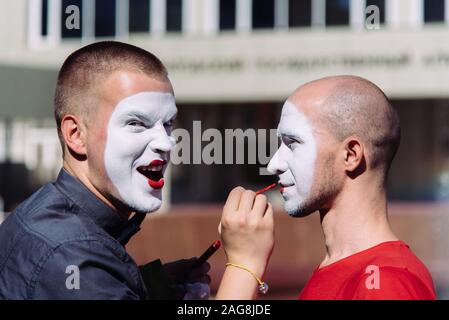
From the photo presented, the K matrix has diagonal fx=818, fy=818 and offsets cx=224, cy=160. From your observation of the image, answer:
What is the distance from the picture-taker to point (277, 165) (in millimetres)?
2816

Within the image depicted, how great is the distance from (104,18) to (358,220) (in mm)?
21051

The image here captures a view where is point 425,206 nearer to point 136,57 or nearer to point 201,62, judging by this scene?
point 201,62

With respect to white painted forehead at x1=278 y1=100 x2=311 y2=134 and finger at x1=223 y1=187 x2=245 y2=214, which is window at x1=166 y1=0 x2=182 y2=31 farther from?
finger at x1=223 y1=187 x2=245 y2=214

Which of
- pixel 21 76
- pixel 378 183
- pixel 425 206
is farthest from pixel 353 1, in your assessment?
pixel 378 183

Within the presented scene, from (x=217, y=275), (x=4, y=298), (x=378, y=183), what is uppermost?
(x=378, y=183)

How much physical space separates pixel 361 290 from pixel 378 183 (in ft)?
1.45

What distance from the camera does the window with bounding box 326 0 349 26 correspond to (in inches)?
956

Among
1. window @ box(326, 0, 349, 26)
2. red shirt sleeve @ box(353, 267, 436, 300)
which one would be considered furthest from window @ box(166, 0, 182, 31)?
red shirt sleeve @ box(353, 267, 436, 300)

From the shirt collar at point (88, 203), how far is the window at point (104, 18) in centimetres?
2060

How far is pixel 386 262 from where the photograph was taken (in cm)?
265

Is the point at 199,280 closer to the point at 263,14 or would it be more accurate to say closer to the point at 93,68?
the point at 93,68

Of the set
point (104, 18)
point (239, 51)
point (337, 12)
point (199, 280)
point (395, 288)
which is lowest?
point (199, 280)

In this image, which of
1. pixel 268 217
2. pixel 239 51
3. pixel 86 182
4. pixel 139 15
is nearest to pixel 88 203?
pixel 86 182

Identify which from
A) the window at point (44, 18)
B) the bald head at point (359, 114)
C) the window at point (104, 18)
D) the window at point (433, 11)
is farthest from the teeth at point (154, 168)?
the window at point (433, 11)
